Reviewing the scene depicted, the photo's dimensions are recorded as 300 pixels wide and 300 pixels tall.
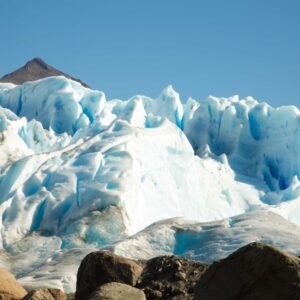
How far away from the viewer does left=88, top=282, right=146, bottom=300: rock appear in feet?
18.0

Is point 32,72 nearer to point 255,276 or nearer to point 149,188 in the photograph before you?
point 149,188

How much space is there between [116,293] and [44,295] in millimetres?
1134

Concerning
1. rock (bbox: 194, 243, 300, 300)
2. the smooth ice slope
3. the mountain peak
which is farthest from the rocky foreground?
the mountain peak

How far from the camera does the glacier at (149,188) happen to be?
444 inches

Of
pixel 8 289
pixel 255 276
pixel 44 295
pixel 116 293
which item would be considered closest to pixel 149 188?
pixel 8 289

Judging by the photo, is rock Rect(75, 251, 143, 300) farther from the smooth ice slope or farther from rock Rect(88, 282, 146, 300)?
the smooth ice slope

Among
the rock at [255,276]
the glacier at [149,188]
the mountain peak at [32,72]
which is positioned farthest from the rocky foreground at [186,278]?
the mountain peak at [32,72]

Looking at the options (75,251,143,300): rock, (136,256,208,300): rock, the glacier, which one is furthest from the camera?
the glacier

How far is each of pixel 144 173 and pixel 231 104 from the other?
37.9 ft

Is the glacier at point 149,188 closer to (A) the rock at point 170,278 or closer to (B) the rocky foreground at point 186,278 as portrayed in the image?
(B) the rocky foreground at point 186,278

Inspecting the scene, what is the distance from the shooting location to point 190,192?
18.1m

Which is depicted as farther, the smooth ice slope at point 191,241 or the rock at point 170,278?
the smooth ice slope at point 191,241

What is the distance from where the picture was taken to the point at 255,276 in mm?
4703

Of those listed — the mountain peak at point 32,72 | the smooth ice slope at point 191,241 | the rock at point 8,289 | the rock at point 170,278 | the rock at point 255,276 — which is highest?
the rock at point 255,276
